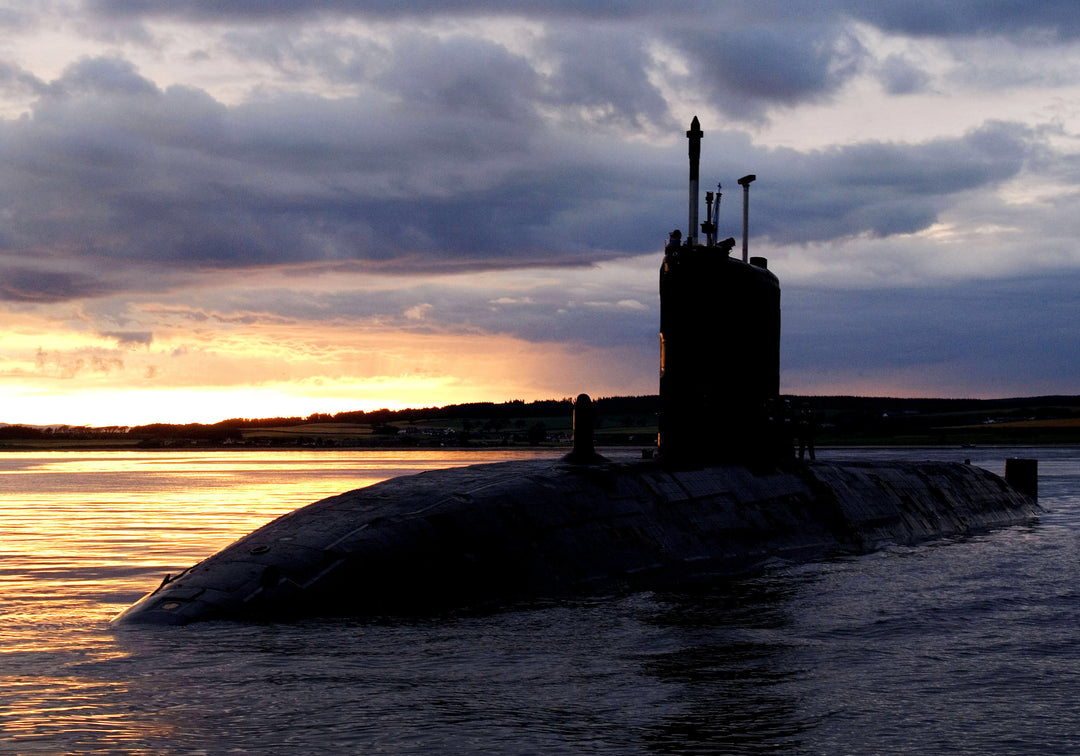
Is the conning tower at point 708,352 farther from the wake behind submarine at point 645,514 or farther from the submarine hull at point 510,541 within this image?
the submarine hull at point 510,541

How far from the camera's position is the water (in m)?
9.69

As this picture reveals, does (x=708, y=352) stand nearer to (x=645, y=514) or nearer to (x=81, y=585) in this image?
(x=645, y=514)

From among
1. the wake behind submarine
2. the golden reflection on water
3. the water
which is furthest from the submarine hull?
the golden reflection on water

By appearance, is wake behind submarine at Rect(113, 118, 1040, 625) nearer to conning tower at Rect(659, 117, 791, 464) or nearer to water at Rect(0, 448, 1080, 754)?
conning tower at Rect(659, 117, 791, 464)

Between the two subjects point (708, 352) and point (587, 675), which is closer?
point (587, 675)

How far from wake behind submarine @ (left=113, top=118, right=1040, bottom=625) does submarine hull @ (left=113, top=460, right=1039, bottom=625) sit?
27 mm

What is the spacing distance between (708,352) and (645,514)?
532 centimetres

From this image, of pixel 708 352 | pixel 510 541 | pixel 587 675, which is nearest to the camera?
pixel 587 675

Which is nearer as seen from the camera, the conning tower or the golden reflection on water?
the golden reflection on water

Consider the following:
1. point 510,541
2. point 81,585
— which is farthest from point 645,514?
point 81,585

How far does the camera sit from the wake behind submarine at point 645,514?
1457 cm

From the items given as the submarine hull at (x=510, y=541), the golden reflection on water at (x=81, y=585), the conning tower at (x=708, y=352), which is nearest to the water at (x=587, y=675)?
the golden reflection on water at (x=81, y=585)

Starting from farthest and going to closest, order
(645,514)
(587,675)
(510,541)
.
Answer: (645,514) → (510,541) → (587,675)

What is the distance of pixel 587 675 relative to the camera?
466 inches
